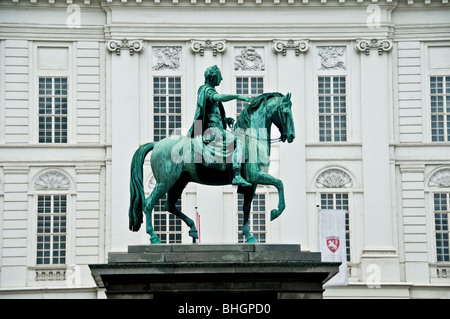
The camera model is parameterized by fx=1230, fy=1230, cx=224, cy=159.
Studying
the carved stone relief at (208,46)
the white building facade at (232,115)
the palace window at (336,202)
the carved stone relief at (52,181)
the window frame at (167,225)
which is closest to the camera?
the window frame at (167,225)

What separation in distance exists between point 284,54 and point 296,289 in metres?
23.2

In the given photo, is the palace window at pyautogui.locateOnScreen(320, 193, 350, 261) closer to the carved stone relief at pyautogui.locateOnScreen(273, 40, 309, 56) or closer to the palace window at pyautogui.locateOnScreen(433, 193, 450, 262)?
the palace window at pyautogui.locateOnScreen(433, 193, 450, 262)

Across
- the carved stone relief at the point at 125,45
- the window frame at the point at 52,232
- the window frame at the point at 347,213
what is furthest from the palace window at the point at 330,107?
the window frame at the point at 52,232

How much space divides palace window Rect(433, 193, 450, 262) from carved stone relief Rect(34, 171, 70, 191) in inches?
494

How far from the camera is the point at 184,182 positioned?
21922 mm

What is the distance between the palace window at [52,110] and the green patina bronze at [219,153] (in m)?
20.3

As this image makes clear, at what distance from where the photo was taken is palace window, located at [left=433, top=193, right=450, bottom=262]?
4159cm

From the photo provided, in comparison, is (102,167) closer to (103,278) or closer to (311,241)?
(311,241)

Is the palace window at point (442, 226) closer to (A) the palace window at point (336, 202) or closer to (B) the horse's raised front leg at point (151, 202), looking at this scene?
(A) the palace window at point (336, 202)

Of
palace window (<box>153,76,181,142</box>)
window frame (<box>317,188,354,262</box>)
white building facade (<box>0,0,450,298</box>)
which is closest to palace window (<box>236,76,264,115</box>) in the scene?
white building facade (<box>0,0,450,298</box>)

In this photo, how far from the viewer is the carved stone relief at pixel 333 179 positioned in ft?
137

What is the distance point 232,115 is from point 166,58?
3.03 metres
